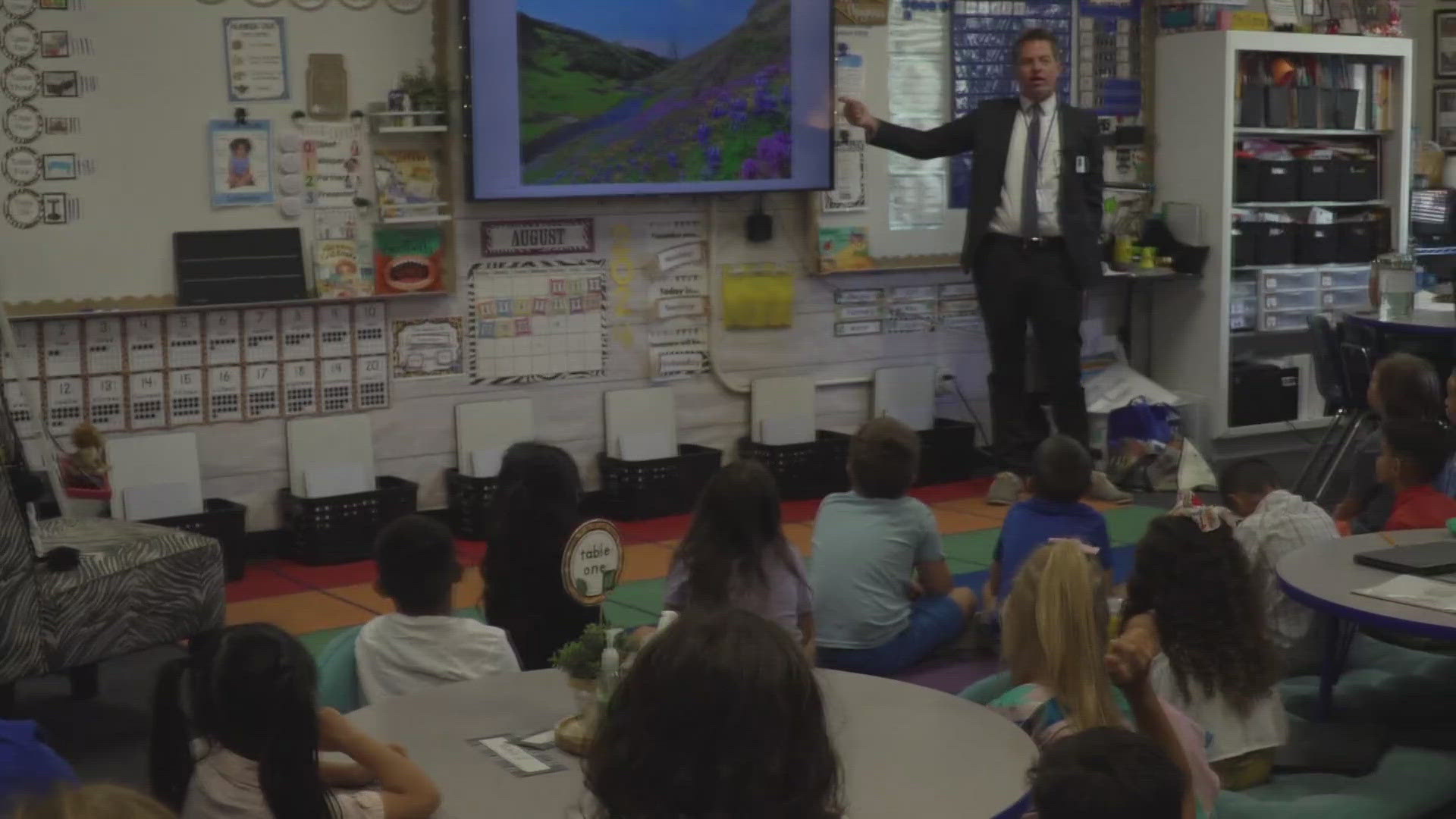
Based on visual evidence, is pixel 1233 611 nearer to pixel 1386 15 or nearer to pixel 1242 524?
pixel 1242 524

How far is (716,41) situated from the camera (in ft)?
23.4

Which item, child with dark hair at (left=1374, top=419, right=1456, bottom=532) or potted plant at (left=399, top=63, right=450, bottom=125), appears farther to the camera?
potted plant at (left=399, top=63, right=450, bottom=125)

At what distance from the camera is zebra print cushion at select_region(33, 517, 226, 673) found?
4352 mm

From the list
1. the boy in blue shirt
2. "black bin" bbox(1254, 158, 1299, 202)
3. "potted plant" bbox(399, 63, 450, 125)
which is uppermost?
"potted plant" bbox(399, 63, 450, 125)

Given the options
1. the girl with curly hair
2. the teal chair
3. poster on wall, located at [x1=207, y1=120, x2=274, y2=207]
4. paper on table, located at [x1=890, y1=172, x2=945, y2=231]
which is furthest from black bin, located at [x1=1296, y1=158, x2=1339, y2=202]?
the teal chair

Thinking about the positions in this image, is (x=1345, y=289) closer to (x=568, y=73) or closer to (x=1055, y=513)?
(x=568, y=73)

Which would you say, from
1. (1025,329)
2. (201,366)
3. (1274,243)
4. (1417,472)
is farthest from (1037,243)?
(201,366)

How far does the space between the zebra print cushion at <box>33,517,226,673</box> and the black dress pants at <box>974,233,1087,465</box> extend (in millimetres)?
3679

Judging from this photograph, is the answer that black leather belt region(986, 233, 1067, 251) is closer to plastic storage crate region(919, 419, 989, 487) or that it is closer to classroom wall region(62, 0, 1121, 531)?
classroom wall region(62, 0, 1121, 531)

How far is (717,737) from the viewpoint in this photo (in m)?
1.67

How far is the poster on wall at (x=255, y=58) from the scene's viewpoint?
6.21 meters

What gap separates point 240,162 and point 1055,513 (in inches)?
129

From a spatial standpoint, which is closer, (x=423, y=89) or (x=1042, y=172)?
(x=423, y=89)

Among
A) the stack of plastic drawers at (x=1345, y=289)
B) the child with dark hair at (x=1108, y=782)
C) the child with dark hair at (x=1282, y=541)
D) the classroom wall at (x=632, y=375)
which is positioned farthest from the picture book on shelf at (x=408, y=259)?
the child with dark hair at (x=1108, y=782)
